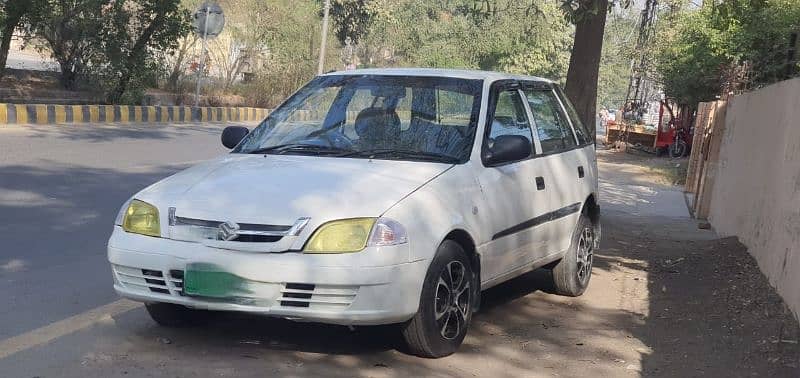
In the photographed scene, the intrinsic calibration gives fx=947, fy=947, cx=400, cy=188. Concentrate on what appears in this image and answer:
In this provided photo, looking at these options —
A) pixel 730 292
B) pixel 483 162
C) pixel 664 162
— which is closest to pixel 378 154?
pixel 483 162

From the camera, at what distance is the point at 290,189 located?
483cm

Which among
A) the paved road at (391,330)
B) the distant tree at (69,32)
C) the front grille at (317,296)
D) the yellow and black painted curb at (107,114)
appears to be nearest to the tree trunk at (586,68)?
the paved road at (391,330)

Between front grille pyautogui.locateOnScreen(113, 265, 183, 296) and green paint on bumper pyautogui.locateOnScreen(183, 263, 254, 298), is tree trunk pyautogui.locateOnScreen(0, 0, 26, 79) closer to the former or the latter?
front grille pyautogui.locateOnScreen(113, 265, 183, 296)

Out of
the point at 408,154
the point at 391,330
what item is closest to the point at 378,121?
the point at 408,154

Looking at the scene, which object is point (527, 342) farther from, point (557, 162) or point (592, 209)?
point (592, 209)

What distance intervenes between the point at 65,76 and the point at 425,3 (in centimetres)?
3939

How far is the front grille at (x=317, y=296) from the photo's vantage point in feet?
15.0

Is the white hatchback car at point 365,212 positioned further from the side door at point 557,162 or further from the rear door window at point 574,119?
the rear door window at point 574,119

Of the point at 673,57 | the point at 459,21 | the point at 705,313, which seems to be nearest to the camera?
the point at 705,313

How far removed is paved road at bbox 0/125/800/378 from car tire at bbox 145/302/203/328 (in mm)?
64

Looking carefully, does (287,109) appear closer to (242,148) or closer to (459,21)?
(242,148)

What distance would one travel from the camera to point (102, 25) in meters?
23.4

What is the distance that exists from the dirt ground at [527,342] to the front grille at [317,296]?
15.5 inches

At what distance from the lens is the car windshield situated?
564 cm
